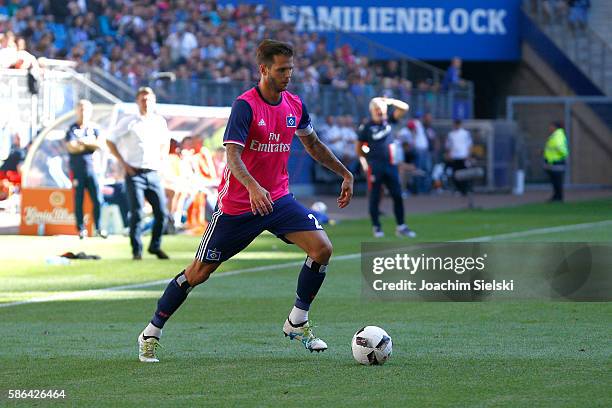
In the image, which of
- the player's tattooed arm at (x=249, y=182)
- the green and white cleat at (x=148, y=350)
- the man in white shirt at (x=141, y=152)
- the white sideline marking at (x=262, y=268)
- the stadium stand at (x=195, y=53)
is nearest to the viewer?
the player's tattooed arm at (x=249, y=182)

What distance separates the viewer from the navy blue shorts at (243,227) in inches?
357

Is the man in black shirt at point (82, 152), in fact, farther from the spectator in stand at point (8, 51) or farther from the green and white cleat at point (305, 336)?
the green and white cleat at point (305, 336)

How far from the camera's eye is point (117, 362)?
359 inches

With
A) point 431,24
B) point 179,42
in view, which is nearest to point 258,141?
point 179,42

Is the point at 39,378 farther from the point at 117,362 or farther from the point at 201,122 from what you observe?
the point at 201,122

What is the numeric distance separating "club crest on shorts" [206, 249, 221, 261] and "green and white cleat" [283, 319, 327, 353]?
2.64ft

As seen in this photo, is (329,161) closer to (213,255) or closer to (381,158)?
(213,255)

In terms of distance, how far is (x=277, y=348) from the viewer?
32.0 ft

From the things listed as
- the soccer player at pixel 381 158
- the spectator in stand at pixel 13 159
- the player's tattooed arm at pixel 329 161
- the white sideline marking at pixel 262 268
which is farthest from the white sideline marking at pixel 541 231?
the player's tattooed arm at pixel 329 161

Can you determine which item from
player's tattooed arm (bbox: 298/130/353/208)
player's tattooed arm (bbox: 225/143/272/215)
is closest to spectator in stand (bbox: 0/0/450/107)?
player's tattooed arm (bbox: 298/130/353/208)

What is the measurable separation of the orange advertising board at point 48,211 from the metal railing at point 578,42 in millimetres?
24522

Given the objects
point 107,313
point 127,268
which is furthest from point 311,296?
point 127,268

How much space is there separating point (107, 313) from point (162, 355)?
2.93 metres

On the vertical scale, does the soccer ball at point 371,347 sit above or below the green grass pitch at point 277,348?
above
